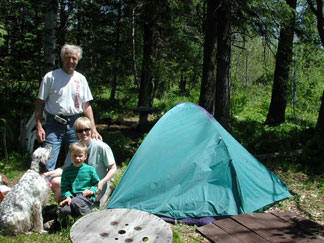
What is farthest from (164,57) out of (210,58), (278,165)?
(278,165)

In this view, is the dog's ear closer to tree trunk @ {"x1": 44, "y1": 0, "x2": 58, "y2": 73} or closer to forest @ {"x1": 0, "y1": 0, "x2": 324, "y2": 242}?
forest @ {"x1": 0, "y1": 0, "x2": 324, "y2": 242}

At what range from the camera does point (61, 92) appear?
4.06 metres

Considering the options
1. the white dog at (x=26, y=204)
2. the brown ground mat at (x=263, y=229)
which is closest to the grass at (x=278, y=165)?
the white dog at (x=26, y=204)

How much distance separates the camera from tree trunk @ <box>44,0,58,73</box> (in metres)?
6.09

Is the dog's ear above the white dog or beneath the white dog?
above

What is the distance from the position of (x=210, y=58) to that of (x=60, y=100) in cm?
430

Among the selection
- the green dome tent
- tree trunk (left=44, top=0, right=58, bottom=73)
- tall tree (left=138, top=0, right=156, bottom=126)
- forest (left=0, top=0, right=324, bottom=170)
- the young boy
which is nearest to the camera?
the young boy

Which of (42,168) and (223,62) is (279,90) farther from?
(42,168)

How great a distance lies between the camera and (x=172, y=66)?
1230 centimetres

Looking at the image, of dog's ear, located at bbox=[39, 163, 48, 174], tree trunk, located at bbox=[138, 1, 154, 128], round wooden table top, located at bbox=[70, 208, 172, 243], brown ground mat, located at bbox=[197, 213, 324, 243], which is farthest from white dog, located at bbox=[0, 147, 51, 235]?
tree trunk, located at bbox=[138, 1, 154, 128]

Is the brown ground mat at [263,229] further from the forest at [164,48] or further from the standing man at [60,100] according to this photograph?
the forest at [164,48]

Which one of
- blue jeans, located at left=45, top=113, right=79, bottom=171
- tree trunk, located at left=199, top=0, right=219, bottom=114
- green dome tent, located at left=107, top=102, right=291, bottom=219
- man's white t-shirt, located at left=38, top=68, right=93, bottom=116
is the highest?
tree trunk, located at left=199, top=0, right=219, bottom=114

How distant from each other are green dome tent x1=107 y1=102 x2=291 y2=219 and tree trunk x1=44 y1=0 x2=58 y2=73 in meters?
2.93

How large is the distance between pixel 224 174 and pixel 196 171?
38 centimetres
